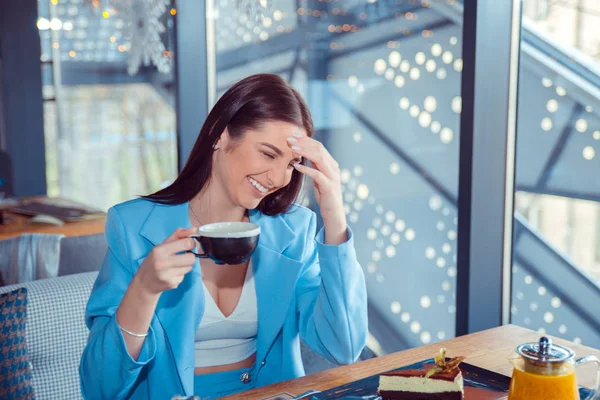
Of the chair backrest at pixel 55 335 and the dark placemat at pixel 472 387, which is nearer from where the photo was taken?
the dark placemat at pixel 472 387

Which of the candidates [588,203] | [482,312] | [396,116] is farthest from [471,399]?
[396,116]

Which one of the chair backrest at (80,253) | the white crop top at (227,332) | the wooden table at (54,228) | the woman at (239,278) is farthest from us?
the wooden table at (54,228)

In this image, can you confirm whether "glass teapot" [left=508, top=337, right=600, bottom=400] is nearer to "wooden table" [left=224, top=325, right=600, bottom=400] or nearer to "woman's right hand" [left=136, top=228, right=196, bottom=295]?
"wooden table" [left=224, top=325, right=600, bottom=400]

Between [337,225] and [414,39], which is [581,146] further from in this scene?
[337,225]

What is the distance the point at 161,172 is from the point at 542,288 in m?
3.17

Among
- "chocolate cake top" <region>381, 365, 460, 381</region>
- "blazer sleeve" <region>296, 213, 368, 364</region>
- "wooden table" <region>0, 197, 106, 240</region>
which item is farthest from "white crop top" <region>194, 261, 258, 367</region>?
"wooden table" <region>0, 197, 106, 240</region>

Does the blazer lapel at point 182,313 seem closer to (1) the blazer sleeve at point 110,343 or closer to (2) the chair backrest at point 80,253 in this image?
(1) the blazer sleeve at point 110,343

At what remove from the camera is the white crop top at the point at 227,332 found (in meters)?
1.59

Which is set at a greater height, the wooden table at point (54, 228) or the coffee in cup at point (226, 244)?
the coffee in cup at point (226, 244)

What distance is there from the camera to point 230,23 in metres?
3.47

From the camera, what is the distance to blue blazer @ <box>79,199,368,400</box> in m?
1.39

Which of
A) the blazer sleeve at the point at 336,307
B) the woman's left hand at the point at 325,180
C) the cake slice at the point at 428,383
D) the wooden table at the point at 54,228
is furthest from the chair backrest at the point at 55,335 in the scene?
the wooden table at the point at 54,228

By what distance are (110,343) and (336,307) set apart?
0.51 metres

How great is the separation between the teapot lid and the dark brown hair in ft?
2.53
